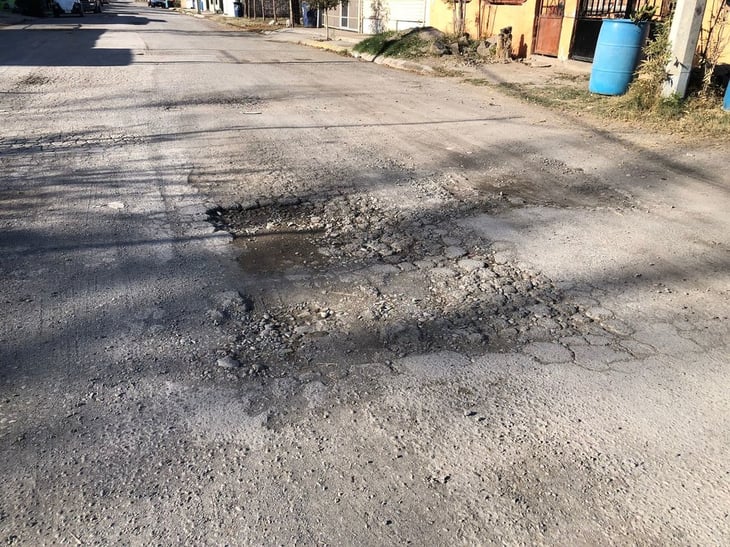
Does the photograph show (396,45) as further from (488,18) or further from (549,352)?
(549,352)

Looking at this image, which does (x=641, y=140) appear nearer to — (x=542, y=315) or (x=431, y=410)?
(x=542, y=315)

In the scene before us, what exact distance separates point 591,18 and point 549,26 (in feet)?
5.11

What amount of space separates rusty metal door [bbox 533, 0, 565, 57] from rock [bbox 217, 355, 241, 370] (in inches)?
562

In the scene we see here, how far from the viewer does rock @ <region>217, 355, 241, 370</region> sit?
9.46 ft

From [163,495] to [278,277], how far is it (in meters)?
1.84

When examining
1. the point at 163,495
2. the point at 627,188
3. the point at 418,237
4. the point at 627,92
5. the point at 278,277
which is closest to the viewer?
the point at 163,495

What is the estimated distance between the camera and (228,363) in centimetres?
291

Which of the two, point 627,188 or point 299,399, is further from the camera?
point 627,188

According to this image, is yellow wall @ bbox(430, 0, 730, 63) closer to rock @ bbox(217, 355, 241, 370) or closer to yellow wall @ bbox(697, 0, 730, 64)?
yellow wall @ bbox(697, 0, 730, 64)

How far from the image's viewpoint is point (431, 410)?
8.68 ft

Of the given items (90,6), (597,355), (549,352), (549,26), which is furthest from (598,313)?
(90,6)

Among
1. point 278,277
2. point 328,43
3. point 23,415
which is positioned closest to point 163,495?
point 23,415

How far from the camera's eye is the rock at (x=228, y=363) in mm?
2884

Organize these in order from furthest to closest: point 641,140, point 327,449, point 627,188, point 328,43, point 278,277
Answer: point 328,43
point 641,140
point 627,188
point 278,277
point 327,449
